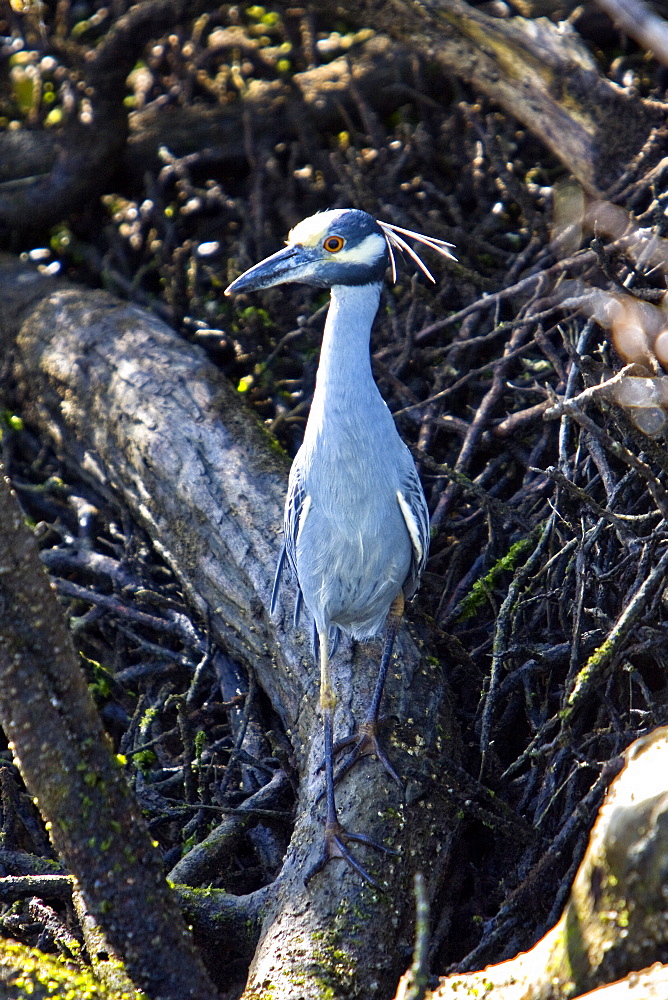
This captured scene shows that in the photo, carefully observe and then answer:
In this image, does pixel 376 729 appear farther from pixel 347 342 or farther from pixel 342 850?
pixel 347 342

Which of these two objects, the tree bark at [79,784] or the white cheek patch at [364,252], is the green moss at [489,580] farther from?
the tree bark at [79,784]

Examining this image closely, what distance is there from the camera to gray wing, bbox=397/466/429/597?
8.28ft

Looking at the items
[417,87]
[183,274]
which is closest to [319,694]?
[183,274]

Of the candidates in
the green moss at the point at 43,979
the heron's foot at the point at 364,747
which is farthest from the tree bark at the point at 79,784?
the heron's foot at the point at 364,747

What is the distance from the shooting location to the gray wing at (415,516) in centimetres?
252

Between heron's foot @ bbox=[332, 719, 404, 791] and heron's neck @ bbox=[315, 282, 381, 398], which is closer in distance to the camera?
heron's foot @ bbox=[332, 719, 404, 791]

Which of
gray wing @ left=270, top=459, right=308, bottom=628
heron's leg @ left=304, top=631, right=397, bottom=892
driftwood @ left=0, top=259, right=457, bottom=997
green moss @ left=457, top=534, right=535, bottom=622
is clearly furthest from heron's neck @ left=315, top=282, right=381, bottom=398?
heron's leg @ left=304, top=631, right=397, bottom=892

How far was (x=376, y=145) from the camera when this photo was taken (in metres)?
4.16

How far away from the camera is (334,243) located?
2.58 meters

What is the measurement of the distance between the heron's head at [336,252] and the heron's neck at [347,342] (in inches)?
1.6

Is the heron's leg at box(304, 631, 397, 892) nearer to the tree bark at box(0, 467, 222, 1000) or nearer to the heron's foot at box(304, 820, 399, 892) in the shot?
the heron's foot at box(304, 820, 399, 892)

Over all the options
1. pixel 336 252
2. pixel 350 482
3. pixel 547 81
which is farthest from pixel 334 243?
pixel 547 81

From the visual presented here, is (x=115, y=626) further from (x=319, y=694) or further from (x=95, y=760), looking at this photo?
(x=95, y=760)

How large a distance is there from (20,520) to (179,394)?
1.76m
